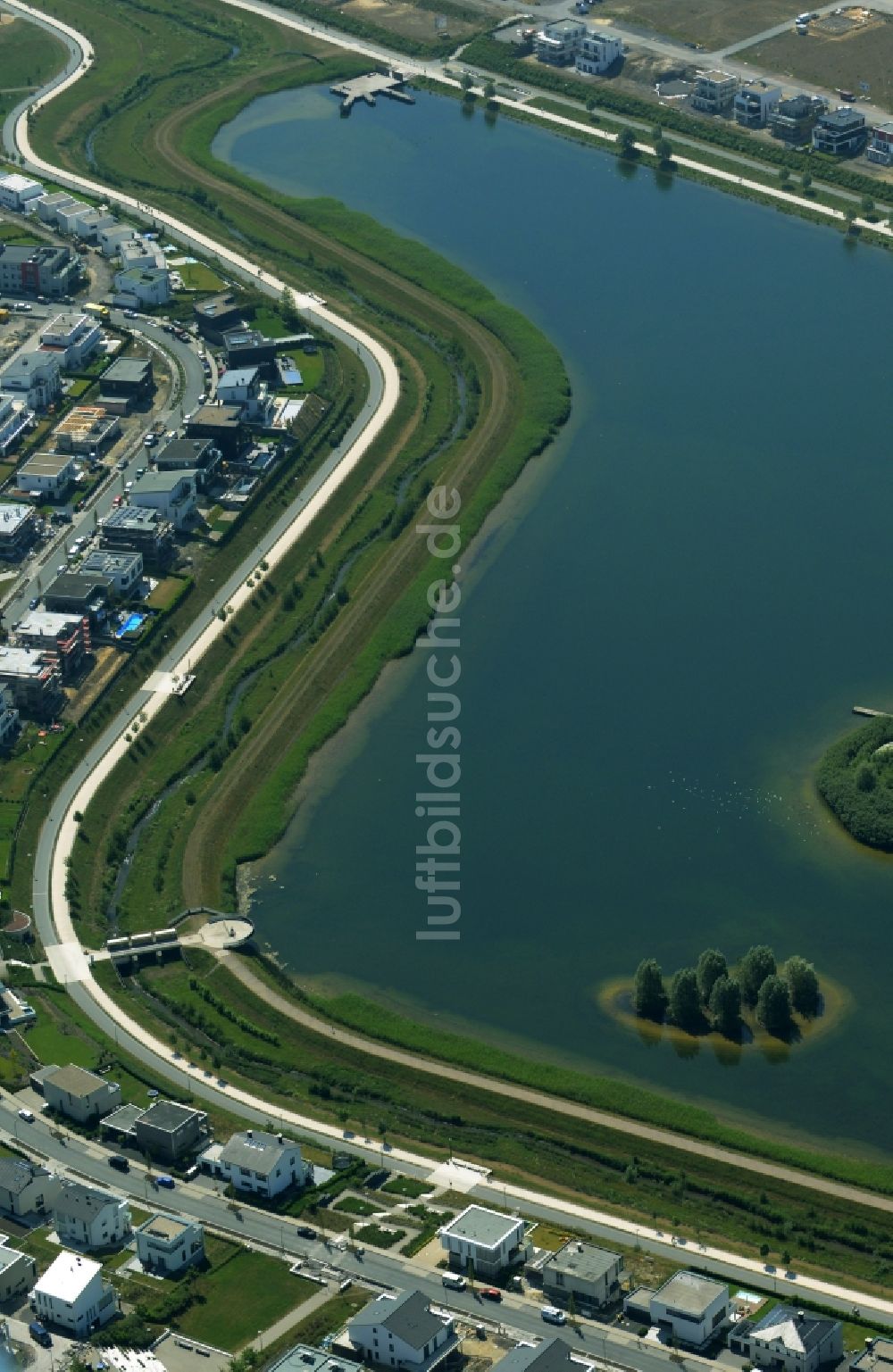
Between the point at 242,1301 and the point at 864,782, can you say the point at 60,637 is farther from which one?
the point at 242,1301

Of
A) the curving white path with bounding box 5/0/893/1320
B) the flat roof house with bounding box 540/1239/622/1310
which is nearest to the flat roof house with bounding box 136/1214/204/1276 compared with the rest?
the curving white path with bounding box 5/0/893/1320

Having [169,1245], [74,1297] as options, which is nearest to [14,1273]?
[74,1297]

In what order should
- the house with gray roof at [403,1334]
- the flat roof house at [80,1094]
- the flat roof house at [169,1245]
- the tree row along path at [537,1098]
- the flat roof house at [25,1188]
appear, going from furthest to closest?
the flat roof house at [80,1094] < the tree row along path at [537,1098] < the flat roof house at [25,1188] < the flat roof house at [169,1245] < the house with gray roof at [403,1334]

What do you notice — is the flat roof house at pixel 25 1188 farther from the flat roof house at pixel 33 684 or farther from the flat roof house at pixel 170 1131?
the flat roof house at pixel 33 684

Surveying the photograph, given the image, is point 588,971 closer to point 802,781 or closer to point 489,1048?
point 489,1048

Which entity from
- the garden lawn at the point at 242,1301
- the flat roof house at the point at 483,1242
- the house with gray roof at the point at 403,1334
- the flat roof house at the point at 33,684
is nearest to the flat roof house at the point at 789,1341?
the flat roof house at the point at 483,1242
